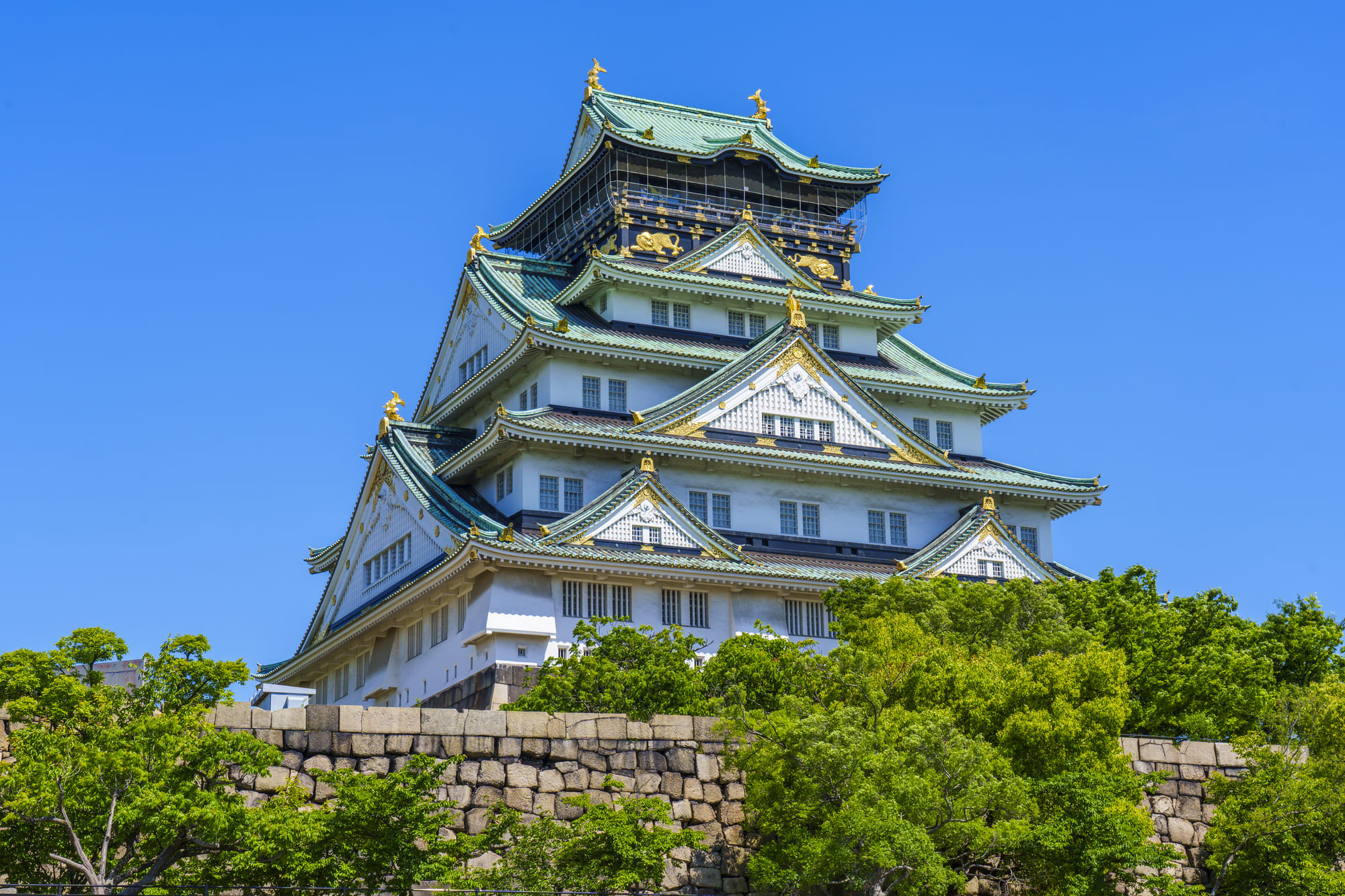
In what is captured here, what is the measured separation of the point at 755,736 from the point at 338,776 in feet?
22.0

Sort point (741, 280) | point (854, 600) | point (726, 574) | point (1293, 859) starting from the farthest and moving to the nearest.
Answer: point (741, 280), point (726, 574), point (854, 600), point (1293, 859)

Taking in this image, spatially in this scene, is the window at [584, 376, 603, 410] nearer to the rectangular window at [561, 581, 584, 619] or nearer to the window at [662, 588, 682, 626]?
the window at [662, 588, 682, 626]

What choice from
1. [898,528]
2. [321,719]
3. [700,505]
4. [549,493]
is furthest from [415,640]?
[321,719]

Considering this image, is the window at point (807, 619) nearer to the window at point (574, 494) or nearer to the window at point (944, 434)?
the window at point (574, 494)

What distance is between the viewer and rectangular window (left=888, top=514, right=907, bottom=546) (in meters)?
48.3

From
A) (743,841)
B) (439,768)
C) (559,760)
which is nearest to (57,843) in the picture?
(439,768)

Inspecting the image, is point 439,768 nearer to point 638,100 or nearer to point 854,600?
point 854,600

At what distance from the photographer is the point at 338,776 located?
2336 cm

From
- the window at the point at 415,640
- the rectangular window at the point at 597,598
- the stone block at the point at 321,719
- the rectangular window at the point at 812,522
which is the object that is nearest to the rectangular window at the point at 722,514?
the rectangular window at the point at 812,522

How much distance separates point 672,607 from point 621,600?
1.33 meters

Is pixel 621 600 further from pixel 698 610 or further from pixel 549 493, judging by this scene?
pixel 549 493

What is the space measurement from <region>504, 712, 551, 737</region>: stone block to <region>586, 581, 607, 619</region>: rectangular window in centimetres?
1599

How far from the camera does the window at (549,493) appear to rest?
1766 inches

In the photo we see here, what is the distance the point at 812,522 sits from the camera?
47.3 metres
